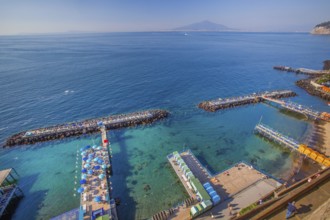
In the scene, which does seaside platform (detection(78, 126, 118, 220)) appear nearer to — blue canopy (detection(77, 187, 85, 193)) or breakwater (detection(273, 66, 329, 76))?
blue canopy (detection(77, 187, 85, 193))

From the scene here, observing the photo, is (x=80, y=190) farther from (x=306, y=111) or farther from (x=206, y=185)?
(x=306, y=111)

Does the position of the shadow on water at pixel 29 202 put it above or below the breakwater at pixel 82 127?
below

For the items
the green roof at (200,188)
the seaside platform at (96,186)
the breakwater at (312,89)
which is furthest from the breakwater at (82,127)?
the breakwater at (312,89)

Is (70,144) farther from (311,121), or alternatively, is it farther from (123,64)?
(123,64)

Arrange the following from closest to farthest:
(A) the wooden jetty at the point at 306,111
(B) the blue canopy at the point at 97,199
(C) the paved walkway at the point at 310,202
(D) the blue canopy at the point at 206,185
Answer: (C) the paved walkway at the point at 310,202 → (B) the blue canopy at the point at 97,199 → (D) the blue canopy at the point at 206,185 → (A) the wooden jetty at the point at 306,111

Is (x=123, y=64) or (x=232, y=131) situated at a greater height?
(x=123, y=64)

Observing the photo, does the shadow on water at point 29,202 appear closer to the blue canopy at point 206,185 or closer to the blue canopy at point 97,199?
the blue canopy at point 97,199

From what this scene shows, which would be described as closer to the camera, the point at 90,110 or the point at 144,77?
the point at 90,110

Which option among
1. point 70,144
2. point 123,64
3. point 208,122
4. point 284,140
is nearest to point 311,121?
point 284,140
